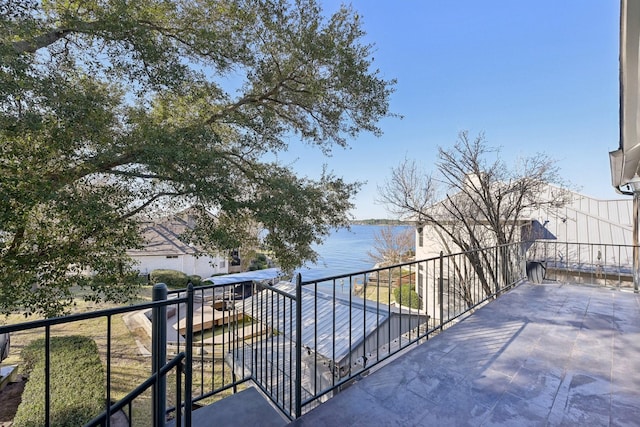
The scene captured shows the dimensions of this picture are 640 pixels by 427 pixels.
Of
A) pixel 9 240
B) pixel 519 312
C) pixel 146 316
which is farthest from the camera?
pixel 146 316

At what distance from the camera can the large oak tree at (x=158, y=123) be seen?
3.91 meters

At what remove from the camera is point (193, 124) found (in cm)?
564

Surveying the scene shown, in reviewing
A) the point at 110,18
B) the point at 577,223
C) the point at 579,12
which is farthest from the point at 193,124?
the point at 577,223

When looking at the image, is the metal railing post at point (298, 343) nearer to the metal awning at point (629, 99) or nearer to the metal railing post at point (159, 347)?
the metal railing post at point (159, 347)

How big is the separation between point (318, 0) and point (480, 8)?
133 inches

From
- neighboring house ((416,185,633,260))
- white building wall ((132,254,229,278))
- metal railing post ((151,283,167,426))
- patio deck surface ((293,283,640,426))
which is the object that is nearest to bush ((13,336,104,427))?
metal railing post ((151,283,167,426))

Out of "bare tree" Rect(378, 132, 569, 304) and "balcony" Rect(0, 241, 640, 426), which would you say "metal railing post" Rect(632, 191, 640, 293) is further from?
"bare tree" Rect(378, 132, 569, 304)

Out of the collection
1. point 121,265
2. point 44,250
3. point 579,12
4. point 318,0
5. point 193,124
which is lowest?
point 121,265

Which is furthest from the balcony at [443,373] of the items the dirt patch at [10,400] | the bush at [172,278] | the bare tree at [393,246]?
the bare tree at [393,246]

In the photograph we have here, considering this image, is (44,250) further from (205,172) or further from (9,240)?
(205,172)

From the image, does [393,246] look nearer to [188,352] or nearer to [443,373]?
[443,373]

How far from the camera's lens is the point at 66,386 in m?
4.27

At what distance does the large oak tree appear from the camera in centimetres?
391

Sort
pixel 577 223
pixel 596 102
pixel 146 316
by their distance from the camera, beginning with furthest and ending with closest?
1. pixel 577 223
2. pixel 146 316
3. pixel 596 102
